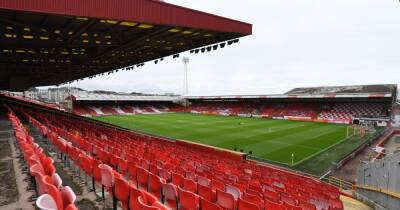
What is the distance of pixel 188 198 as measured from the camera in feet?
15.0

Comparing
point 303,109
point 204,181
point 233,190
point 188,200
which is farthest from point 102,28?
point 303,109

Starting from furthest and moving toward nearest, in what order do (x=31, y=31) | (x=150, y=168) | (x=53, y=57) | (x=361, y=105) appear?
(x=361, y=105)
(x=53, y=57)
(x=31, y=31)
(x=150, y=168)

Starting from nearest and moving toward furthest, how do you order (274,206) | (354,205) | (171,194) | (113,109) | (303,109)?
(171,194), (274,206), (354,205), (303,109), (113,109)

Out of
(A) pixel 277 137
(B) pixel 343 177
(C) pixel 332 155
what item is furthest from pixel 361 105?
(B) pixel 343 177

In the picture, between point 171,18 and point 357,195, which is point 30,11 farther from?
point 357,195

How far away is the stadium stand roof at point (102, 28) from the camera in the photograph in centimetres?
1002

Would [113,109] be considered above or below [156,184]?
below

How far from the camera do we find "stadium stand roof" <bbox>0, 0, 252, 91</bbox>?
10016 mm

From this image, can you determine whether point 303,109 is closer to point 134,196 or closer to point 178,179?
point 178,179

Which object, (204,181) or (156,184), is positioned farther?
(204,181)

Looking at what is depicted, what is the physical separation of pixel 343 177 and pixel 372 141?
13957mm

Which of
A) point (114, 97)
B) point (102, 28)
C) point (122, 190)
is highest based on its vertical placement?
point (102, 28)

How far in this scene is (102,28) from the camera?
13953 millimetres

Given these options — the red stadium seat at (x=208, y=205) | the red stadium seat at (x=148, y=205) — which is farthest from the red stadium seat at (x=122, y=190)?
the red stadium seat at (x=208, y=205)
